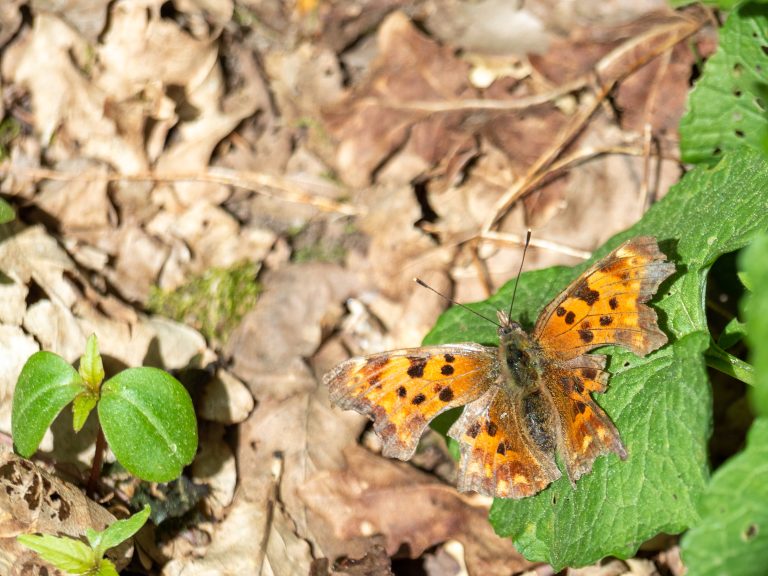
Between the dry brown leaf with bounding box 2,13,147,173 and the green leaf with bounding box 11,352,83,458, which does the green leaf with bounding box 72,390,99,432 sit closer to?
the green leaf with bounding box 11,352,83,458

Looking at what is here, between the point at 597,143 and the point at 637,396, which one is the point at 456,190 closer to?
the point at 597,143

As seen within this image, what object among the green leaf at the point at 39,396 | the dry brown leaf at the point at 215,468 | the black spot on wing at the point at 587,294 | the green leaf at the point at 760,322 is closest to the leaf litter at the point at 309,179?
the dry brown leaf at the point at 215,468

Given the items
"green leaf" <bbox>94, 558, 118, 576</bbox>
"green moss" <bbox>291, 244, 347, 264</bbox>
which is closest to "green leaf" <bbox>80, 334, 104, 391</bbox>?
"green leaf" <bbox>94, 558, 118, 576</bbox>

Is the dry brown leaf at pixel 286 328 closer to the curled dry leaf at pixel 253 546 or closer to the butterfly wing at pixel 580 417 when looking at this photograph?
the curled dry leaf at pixel 253 546

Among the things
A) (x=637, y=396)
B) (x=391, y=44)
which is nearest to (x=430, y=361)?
(x=637, y=396)

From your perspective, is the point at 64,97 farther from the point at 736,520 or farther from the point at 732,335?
the point at 736,520

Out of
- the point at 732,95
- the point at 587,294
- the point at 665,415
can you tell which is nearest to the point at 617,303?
the point at 587,294

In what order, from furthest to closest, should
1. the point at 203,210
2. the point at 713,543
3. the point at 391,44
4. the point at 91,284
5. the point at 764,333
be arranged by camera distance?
the point at 391,44 < the point at 203,210 < the point at 91,284 < the point at 713,543 < the point at 764,333
